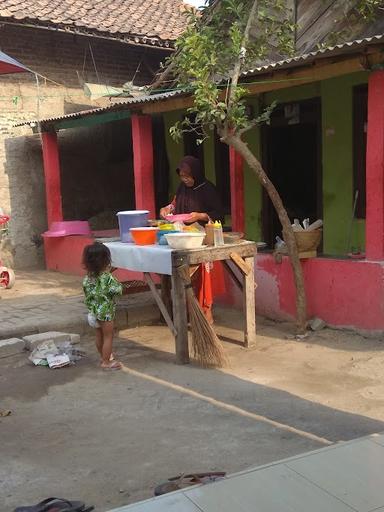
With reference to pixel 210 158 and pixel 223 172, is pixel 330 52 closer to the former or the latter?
pixel 223 172

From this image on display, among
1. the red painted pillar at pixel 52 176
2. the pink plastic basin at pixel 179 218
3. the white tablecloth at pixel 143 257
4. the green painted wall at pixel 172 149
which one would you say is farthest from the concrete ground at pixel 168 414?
the red painted pillar at pixel 52 176

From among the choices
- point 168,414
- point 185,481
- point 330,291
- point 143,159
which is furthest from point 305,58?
point 185,481

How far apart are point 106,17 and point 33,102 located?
2.31 metres

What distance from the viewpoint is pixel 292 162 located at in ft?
31.8

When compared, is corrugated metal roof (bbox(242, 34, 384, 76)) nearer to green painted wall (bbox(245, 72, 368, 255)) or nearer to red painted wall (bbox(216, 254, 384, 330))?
green painted wall (bbox(245, 72, 368, 255))

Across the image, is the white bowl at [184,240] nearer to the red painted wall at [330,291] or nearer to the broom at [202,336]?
the broom at [202,336]

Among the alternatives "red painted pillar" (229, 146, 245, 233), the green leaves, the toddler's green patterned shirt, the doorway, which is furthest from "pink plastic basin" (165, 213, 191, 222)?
the doorway

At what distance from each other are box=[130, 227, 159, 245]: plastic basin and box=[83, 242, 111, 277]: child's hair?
0.60m

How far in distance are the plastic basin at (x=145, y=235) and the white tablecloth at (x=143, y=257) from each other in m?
0.09

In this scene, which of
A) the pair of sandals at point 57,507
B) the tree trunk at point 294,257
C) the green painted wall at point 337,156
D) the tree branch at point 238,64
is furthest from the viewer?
the green painted wall at point 337,156

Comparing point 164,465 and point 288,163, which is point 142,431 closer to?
Answer: point 164,465

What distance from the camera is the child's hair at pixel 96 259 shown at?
5.43m

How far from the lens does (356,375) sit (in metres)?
5.14

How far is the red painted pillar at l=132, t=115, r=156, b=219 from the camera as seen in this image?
30.4 ft
